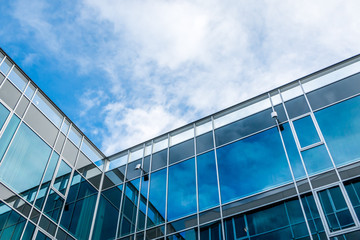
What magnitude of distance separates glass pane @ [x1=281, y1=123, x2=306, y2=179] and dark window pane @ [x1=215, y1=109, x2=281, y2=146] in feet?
2.86

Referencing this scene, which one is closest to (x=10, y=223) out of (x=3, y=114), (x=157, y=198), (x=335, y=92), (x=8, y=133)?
(x=8, y=133)

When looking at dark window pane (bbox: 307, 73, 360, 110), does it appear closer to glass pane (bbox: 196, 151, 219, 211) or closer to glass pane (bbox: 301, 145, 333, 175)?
glass pane (bbox: 301, 145, 333, 175)

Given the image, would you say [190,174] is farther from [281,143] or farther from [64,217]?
[64,217]

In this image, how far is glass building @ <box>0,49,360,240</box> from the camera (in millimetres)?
Answer: 11141

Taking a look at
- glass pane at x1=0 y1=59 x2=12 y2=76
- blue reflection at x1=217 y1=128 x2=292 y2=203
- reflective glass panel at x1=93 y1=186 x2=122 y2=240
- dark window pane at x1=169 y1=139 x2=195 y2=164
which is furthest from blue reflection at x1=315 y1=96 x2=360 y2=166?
glass pane at x1=0 y1=59 x2=12 y2=76

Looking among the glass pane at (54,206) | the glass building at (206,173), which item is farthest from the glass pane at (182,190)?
the glass pane at (54,206)

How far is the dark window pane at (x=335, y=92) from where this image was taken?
43.3ft

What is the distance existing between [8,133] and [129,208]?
6046 mm

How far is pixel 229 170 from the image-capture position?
13.6 metres

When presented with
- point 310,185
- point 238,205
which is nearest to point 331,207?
point 310,185

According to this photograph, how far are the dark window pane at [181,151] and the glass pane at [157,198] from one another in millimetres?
804

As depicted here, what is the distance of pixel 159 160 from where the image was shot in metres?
16.3

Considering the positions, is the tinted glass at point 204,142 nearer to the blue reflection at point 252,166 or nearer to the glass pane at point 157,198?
the blue reflection at point 252,166

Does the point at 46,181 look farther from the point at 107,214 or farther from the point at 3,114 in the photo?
the point at 3,114
